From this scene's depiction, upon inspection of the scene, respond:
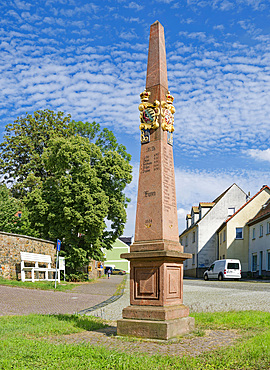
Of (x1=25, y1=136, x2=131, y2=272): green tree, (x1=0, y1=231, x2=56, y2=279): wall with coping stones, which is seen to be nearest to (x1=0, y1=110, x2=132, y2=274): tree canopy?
(x1=25, y1=136, x2=131, y2=272): green tree

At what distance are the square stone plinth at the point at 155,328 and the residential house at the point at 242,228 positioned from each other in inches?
1426

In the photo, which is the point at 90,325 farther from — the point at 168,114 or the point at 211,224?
the point at 211,224

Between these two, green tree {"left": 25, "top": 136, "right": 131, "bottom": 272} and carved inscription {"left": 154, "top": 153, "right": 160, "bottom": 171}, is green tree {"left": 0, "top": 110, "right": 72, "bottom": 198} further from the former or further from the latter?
carved inscription {"left": 154, "top": 153, "right": 160, "bottom": 171}

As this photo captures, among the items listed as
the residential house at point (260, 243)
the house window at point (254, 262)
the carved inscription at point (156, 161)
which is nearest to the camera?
the carved inscription at point (156, 161)

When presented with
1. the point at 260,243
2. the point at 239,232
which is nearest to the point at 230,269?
the point at 260,243

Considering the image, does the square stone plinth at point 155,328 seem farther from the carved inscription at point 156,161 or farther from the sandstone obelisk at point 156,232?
the carved inscription at point 156,161

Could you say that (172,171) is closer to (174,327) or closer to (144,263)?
(144,263)

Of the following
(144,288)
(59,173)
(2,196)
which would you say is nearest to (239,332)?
(144,288)

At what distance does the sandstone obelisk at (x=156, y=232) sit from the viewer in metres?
6.98

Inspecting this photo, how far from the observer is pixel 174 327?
22.4ft

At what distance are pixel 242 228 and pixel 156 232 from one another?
121 feet

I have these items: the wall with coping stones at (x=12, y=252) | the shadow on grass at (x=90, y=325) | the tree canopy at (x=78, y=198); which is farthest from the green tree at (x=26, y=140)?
the shadow on grass at (x=90, y=325)

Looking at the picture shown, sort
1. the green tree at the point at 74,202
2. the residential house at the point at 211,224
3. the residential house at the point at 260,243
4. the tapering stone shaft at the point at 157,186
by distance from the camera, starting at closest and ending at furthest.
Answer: the tapering stone shaft at the point at 157,186 < the green tree at the point at 74,202 < the residential house at the point at 260,243 < the residential house at the point at 211,224

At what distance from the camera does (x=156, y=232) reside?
24.3 feet
